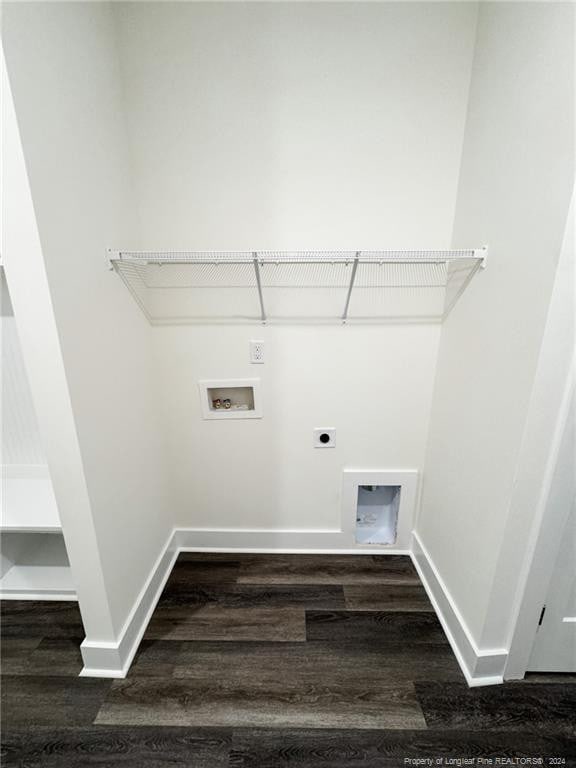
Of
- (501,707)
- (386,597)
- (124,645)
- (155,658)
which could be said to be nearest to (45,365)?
(124,645)

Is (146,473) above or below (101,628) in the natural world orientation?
above

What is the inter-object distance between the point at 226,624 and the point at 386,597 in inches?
30.2

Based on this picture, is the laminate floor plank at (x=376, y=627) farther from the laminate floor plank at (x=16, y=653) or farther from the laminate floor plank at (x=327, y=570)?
the laminate floor plank at (x=16, y=653)

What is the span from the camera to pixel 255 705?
1.16 metres

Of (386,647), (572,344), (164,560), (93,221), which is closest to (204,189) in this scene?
(93,221)

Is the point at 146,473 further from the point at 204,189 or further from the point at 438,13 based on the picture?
the point at 438,13

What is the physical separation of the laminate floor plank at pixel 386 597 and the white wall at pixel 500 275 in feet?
0.72

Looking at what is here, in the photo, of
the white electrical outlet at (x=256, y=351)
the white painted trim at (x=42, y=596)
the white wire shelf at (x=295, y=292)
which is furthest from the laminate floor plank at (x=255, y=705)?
the white wire shelf at (x=295, y=292)

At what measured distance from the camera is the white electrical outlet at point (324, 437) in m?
1.63

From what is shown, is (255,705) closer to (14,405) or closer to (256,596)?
(256,596)

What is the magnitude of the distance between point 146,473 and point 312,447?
2.64 ft

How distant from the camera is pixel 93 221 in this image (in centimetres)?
109

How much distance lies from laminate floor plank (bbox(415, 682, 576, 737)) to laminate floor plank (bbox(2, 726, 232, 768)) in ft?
2.43

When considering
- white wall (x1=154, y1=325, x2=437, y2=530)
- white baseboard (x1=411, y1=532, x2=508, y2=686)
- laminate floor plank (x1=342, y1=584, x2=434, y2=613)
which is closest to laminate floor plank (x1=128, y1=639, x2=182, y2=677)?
white wall (x1=154, y1=325, x2=437, y2=530)
